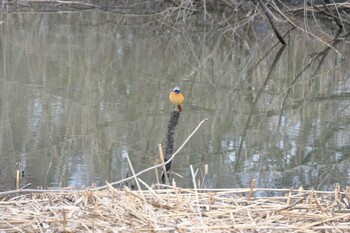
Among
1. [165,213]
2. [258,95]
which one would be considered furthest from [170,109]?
[165,213]

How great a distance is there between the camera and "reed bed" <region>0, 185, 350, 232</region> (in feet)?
8.19

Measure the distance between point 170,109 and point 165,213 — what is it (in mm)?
4129

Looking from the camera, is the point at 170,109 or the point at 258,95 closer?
the point at 170,109

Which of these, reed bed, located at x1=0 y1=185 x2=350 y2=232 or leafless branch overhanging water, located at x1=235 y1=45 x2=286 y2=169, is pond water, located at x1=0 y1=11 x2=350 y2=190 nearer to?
leafless branch overhanging water, located at x1=235 y1=45 x2=286 y2=169

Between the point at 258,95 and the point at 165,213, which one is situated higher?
the point at 258,95

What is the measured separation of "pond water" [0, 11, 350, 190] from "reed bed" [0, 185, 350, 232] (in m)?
1.12

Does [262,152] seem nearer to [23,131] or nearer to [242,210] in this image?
[23,131]

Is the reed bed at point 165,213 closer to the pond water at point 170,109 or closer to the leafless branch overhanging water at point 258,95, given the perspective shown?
the pond water at point 170,109

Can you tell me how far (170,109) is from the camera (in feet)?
22.1

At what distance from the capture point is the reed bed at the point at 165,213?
2.50m

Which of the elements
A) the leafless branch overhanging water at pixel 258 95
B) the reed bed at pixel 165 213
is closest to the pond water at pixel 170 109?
the leafless branch overhanging water at pixel 258 95

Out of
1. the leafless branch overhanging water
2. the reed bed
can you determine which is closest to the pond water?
the leafless branch overhanging water

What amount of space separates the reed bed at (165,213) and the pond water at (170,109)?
1.12 metres

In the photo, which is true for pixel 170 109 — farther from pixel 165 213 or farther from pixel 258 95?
pixel 165 213
